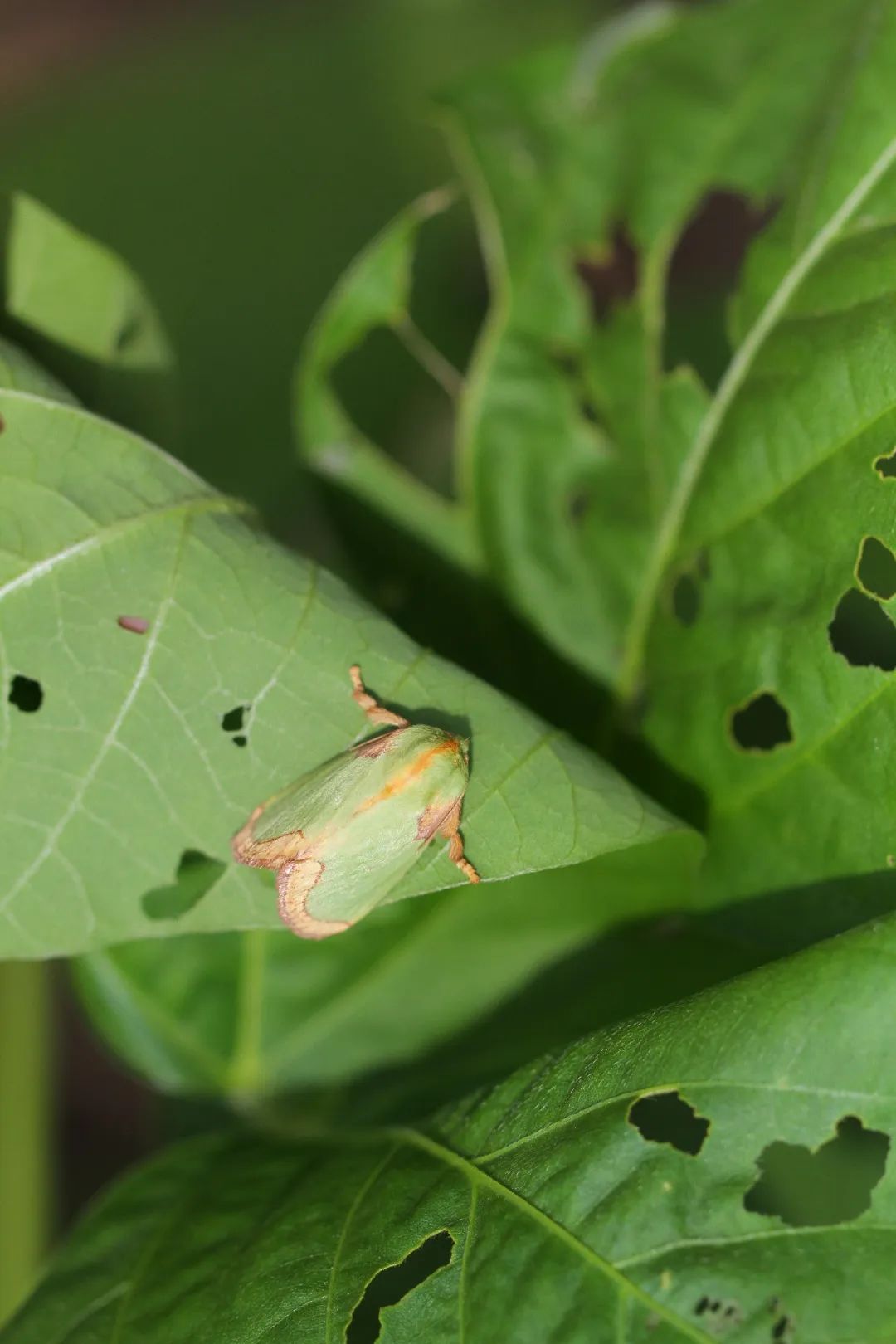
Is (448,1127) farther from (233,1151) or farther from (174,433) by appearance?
(174,433)

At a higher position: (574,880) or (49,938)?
(49,938)

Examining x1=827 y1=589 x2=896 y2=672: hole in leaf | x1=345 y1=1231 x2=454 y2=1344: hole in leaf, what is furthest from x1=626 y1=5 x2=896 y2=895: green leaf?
x1=345 y1=1231 x2=454 y2=1344: hole in leaf

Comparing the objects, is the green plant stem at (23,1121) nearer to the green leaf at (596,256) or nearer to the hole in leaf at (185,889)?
the hole in leaf at (185,889)

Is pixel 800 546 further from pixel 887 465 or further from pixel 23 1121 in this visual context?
pixel 23 1121

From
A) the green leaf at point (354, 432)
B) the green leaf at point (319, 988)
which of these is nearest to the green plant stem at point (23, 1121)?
the green leaf at point (319, 988)

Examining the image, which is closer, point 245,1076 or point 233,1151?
point 233,1151

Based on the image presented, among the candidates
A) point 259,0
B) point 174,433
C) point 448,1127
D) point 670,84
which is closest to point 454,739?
point 448,1127

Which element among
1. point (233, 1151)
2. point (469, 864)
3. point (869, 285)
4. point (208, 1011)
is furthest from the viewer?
point (208, 1011)
